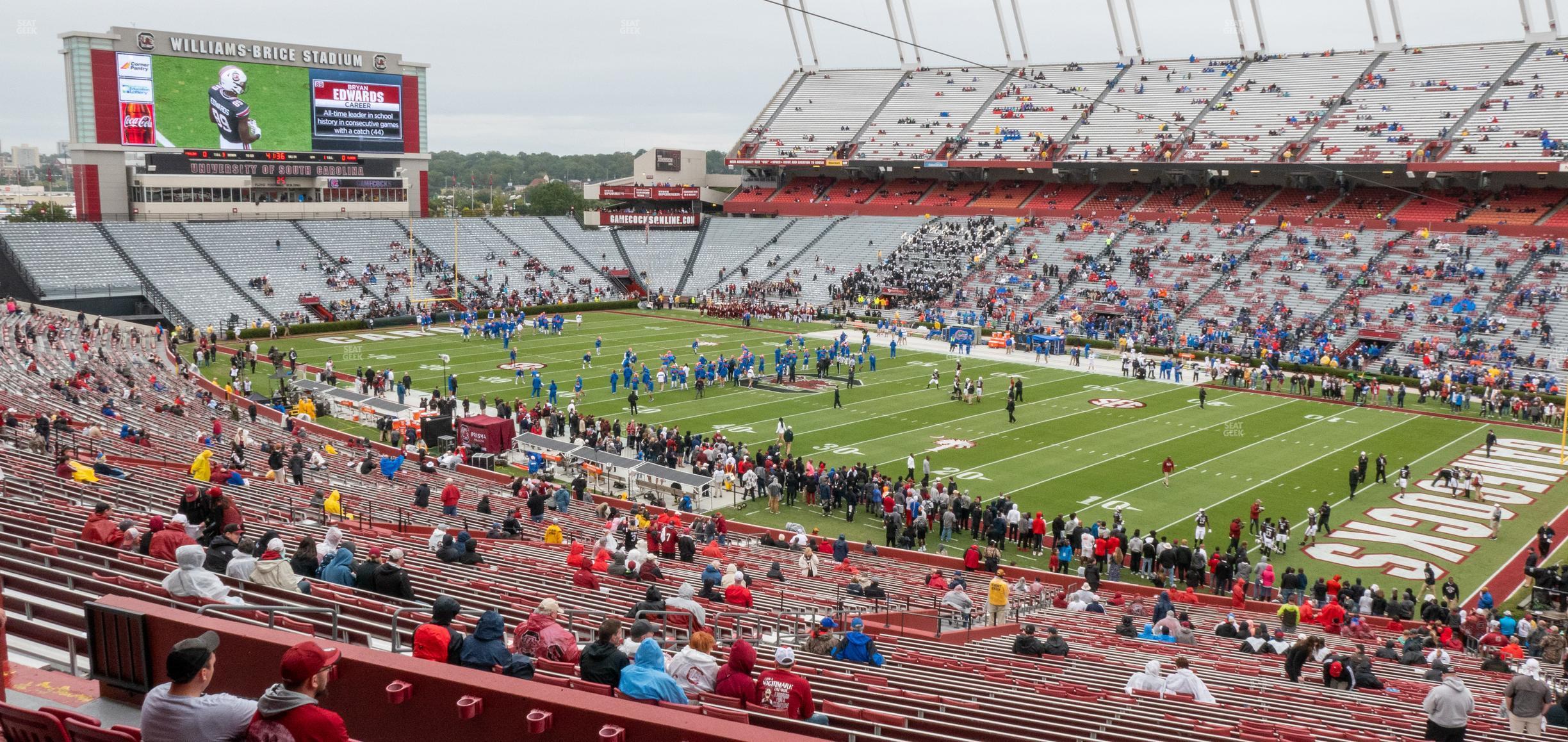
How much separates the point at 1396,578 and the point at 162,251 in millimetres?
49502

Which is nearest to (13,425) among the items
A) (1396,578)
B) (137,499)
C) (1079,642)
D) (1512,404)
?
(137,499)

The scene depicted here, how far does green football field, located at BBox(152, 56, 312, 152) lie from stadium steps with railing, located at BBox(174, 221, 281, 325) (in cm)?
399

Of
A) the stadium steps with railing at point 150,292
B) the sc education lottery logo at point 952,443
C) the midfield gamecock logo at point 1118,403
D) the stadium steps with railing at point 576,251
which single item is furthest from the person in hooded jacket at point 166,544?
the stadium steps with railing at point 576,251

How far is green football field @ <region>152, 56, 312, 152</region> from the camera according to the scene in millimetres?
53406

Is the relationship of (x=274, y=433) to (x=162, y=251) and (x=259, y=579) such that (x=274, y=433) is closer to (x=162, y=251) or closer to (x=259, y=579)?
(x=259, y=579)

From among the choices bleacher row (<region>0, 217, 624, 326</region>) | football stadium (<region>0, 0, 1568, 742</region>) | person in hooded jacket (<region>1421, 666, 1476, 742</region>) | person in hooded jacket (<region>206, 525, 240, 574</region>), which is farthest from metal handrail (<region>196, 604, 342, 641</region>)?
bleacher row (<region>0, 217, 624, 326</region>)

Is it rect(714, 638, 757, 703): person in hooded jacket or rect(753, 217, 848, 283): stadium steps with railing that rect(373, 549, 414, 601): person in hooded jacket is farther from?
rect(753, 217, 848, 283): stadium steps with railing

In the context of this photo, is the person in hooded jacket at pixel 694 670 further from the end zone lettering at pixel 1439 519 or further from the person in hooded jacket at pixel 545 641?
the end zone lettering at pixel 1439 519

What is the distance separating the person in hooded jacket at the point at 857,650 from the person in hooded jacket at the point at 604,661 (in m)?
3.03

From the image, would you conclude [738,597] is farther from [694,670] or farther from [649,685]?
[649,685]

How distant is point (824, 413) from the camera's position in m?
32.9

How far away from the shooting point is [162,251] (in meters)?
51.6

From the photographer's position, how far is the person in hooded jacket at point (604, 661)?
608cm

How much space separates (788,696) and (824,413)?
89.0ft
